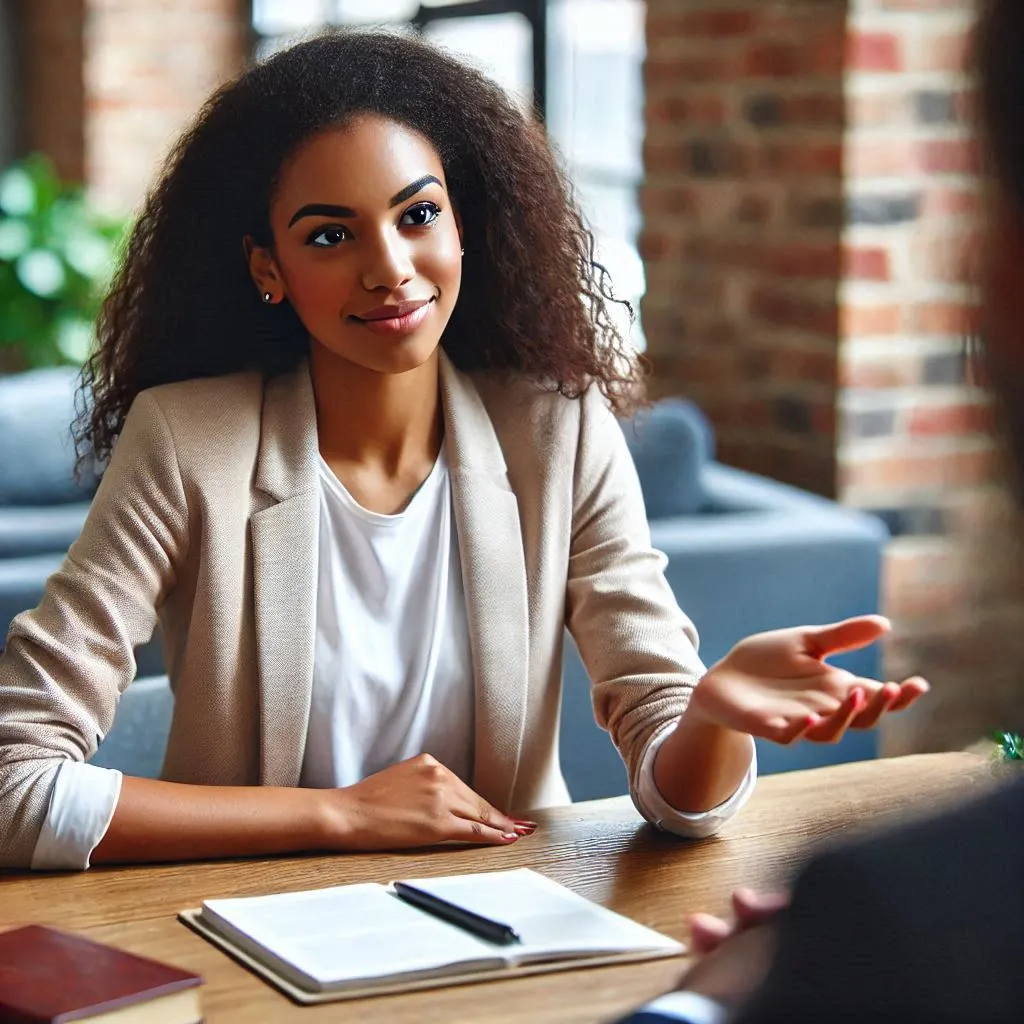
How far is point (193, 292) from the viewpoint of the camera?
66.2 inches

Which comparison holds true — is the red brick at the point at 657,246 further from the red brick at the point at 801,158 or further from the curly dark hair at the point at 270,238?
the curly dark hair at the point at 270,238

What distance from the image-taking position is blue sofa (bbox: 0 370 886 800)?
261 centimetres

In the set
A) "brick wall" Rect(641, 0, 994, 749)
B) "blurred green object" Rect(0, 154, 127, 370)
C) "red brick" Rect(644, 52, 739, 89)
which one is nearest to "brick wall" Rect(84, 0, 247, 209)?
"blurred green object" Rect(0, 154, 127, 370)

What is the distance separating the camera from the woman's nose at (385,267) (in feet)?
5.12

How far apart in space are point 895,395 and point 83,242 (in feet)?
11.0

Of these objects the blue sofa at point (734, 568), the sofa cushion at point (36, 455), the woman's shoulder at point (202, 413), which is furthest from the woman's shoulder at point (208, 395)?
the sofa cushion at point (36, 455)

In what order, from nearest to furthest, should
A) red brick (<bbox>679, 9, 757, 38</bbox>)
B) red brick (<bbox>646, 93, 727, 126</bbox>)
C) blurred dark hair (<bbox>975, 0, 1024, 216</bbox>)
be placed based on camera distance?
blurred dark hair (<bbox>975, 0, 1024, 216</bbox>) → red brick (<bbox>679, 9, 757, 38</bbox>) → red brick (<bbox>646, 93, 727, 126</bbox>)

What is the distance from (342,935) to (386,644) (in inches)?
19.9

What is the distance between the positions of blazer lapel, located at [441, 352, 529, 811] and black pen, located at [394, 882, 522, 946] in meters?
0.37

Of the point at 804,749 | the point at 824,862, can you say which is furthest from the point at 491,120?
the point at 804,749

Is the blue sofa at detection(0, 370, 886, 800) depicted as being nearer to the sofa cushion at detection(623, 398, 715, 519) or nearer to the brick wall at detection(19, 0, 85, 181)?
the sofa cushion at detection(623, 398, 715, 519)

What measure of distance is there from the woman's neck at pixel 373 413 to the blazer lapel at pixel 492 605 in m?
0.04

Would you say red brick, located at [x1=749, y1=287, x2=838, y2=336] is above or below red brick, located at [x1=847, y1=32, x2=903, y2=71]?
below

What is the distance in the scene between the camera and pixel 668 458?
9.27ft
